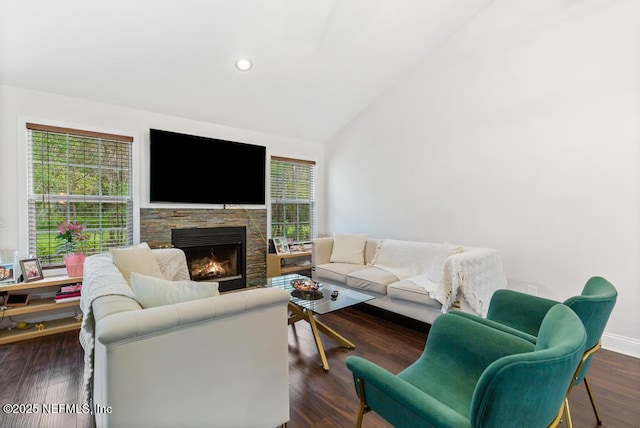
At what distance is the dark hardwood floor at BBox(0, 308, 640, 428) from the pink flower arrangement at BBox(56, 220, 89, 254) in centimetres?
91

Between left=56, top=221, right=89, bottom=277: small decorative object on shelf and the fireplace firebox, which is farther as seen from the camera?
the fireplace firebox

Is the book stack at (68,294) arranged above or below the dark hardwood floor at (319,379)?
above

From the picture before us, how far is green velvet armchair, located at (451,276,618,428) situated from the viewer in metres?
1.36

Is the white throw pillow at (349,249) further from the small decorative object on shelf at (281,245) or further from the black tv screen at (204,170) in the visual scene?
the black tv screen at (204,170)

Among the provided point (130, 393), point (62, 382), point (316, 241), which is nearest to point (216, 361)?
point (130, 393)

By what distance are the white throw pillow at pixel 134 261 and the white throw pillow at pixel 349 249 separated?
2272mm

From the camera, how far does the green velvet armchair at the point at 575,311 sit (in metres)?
1.36

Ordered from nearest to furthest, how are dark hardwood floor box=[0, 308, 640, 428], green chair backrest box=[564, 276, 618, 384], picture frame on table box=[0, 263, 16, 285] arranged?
1. green chair backrest box=[564, 276, 618, 384]
2. dark hardwood floor box=[0, 308, 640, 428]
3. picture frame on table box=[0, 263, 16, 285]

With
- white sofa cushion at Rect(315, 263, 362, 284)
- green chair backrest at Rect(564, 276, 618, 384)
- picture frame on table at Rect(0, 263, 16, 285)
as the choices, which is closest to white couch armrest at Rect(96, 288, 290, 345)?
green chair backrest at Rect(564, 276, 618, 384)

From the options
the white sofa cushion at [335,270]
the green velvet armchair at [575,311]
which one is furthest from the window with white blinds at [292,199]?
the green velvet armchair at [575,311]

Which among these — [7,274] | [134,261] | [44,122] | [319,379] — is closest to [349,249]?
Result: [319,379]

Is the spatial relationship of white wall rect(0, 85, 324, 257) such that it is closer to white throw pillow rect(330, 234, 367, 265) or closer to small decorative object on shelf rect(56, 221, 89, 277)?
small decorative object on shelf rect(56, 221, 89, 277)

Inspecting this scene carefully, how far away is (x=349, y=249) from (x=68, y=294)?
321 centimetres

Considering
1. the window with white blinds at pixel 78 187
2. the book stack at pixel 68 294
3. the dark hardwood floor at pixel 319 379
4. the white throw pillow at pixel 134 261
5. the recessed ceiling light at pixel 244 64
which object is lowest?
the dark hardwood floor at pixel 319 379
